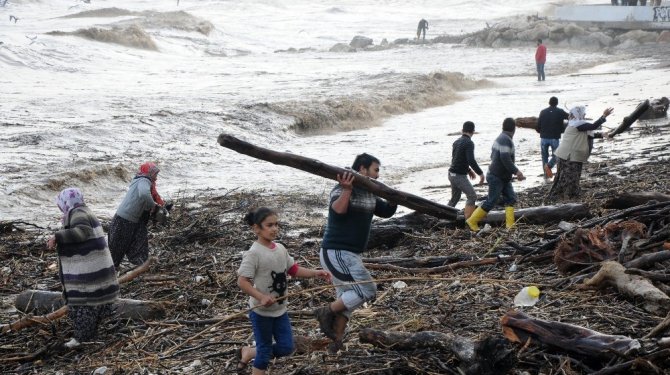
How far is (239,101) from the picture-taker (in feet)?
79.2

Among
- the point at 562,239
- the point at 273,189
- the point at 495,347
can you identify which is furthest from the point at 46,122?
the point at 495,347

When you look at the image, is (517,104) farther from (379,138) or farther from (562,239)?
(562,239)

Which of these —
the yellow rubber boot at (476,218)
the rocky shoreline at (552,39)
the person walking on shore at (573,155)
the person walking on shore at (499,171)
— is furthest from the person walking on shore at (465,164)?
the rocky shoreline at (552,39)

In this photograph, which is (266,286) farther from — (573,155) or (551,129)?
(551,129)

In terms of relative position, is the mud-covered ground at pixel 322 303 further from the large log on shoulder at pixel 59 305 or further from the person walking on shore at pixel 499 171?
the person walking on shore at pixel 499 171

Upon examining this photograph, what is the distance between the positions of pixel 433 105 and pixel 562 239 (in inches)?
825

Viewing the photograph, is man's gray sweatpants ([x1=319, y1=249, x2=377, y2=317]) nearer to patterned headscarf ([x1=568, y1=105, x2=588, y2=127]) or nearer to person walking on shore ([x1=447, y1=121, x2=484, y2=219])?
person walking on shore ([x1=447, y1=121, x2=484, y2=219])

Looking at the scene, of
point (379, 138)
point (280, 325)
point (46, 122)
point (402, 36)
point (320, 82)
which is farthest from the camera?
point (402, 36)

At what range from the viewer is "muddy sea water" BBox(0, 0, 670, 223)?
15.5 m

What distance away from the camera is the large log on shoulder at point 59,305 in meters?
7.29

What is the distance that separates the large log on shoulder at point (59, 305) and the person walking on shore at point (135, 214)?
1.08m

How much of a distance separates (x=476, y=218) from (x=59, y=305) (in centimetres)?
478

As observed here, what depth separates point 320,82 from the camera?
101ft

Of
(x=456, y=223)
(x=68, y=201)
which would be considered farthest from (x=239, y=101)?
(x=68, y=201)
